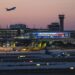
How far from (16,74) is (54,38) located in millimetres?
99889

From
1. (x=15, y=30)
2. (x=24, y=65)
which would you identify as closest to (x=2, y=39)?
(x=15, y=30)

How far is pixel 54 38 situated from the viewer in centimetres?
13488

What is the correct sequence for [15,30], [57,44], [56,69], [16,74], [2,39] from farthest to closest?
[15,30], [2,39], [57,44], [56,69], [16,74]

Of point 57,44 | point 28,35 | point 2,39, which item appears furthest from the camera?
point 28,35

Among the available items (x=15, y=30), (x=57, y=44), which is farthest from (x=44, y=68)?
(x=15, y=30)

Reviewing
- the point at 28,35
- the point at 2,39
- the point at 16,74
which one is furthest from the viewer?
the point at 28,35

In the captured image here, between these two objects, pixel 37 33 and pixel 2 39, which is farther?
pixel 37 33

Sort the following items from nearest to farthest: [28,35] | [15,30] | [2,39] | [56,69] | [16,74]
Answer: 1. [16,74]
2. [56,69]
3. [2,39]
4. [28,35]
5. [15,30]

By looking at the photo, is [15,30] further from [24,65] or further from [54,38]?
[24,65]

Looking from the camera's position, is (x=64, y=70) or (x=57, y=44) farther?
(x=57, y=44)

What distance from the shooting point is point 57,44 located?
116000 mm

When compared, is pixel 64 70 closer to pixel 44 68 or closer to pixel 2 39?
pixel 44 68

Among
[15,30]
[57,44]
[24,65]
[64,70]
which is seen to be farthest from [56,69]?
[15,30]

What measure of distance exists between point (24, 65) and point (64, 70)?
4.40 metres
